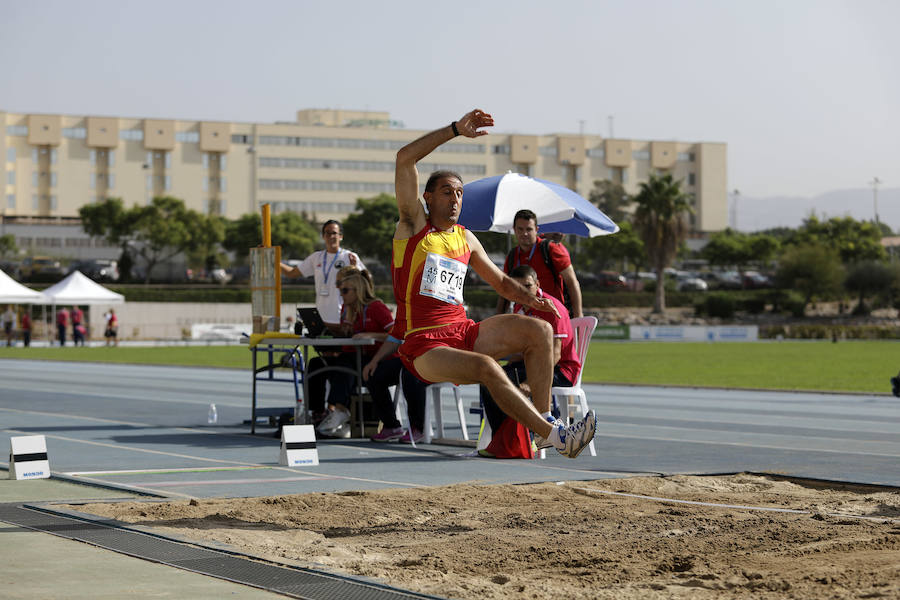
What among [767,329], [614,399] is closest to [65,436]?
[614,399]

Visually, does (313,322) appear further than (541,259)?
Yes

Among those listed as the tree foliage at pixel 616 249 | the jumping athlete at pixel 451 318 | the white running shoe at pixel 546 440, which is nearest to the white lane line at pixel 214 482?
the jumping athlete at pixel 451 318

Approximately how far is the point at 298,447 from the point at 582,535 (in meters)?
3.73

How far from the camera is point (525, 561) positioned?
543cm

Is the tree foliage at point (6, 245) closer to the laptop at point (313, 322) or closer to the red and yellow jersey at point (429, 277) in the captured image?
the laptop at point (313, 322)

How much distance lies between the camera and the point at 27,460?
331 inches

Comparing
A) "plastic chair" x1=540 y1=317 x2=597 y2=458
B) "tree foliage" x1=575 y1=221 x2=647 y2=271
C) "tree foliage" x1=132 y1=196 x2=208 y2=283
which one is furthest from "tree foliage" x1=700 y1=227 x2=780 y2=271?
"plastic chair" x1=540 y1=317 x2=597 y2=458

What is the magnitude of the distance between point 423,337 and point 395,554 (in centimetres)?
141

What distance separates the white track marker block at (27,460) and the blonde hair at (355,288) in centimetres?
381

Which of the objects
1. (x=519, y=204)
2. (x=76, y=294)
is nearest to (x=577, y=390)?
(x=519, y=204)

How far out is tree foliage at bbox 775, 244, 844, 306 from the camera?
81875mm

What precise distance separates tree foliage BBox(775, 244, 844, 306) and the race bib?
255ft

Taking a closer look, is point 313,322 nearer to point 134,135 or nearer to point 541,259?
point 541,259

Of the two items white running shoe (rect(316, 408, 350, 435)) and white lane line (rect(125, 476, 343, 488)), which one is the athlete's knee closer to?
white lane line (rect(125, 476, 343, 488))
